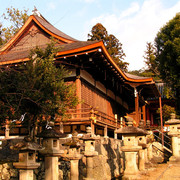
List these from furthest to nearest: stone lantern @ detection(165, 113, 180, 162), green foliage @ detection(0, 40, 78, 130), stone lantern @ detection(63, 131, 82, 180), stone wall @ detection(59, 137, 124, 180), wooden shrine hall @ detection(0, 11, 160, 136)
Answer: stone lantern @ detection(165, 113, 180, 162), wooden shrine hall @ detection(0, 11, 160, 136), stone wall @ detection(59, 137, 124, 180), stone lantern @ detection(63, 131, 82, 180), green foliage @ detection(0, 40, 78, 130)

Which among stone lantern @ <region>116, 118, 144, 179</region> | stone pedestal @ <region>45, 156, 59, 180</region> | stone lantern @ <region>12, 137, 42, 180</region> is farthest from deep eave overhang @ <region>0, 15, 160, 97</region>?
stone lantern @ <region>12, 137, 42, 180</region>

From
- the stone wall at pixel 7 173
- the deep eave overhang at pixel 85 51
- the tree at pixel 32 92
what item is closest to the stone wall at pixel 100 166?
the stone wall at pixel 7 173

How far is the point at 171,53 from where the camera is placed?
2428 cm

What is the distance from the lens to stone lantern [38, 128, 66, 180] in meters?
6.51

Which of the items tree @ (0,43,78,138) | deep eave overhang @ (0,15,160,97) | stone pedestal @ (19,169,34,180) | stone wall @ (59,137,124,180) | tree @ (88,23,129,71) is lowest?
stone wall @ (59,137,124,180)

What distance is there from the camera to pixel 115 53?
33438 millimetres

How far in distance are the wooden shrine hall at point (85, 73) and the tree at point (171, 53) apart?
4.31m

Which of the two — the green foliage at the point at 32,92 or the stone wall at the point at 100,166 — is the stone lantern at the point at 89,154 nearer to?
the stone wall at the point at 100,166

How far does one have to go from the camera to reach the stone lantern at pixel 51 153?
651 cm

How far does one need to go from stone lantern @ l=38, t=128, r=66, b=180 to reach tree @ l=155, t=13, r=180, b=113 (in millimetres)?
18910

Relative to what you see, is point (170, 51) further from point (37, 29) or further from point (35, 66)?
point (35, 66)

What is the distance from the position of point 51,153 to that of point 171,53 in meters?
20.4

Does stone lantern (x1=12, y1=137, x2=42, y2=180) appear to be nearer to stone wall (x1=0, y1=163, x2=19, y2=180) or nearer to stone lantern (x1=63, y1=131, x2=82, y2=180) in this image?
stone lantern (x1=63, y1=131, x2=82, y2=180)

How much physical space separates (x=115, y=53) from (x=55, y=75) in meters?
25.2
